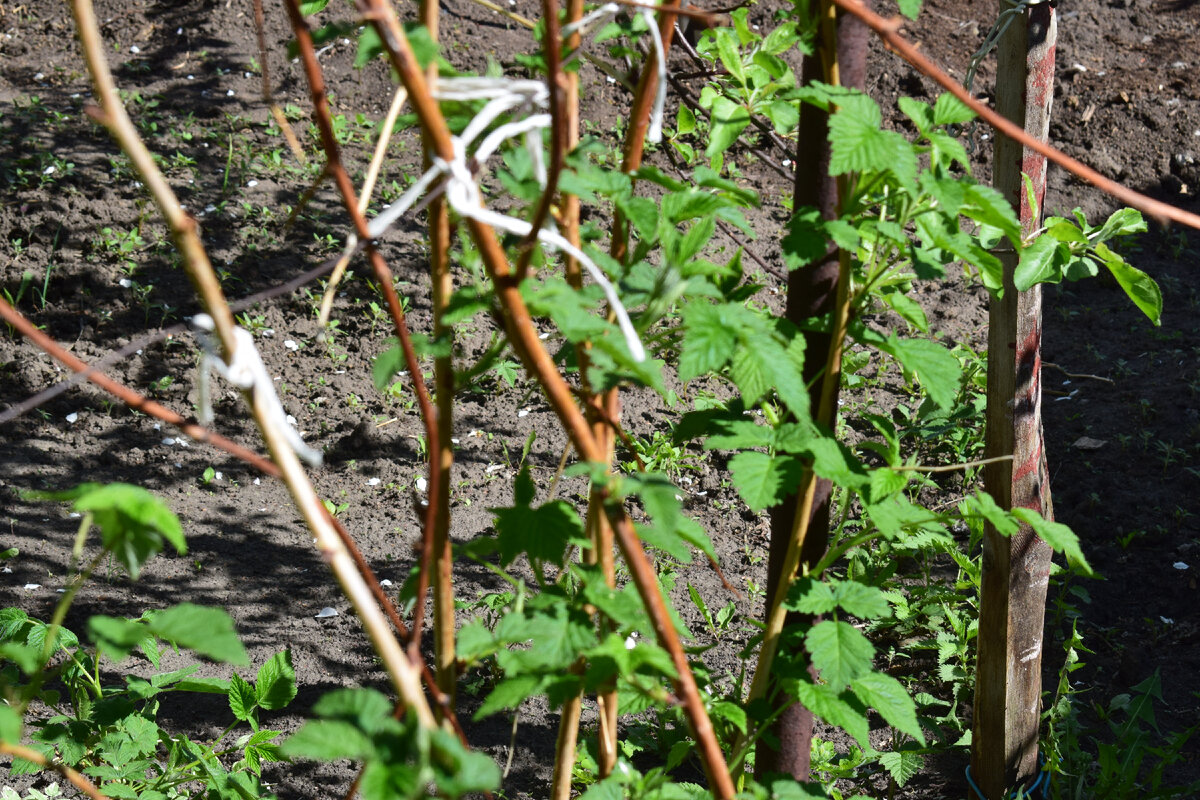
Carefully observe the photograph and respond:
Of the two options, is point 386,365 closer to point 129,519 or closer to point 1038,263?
point 129,519

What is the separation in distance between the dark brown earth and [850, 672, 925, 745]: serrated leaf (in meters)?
1.24

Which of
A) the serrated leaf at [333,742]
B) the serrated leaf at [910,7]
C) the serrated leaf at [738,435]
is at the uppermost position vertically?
the serrated leaf at [910,7]

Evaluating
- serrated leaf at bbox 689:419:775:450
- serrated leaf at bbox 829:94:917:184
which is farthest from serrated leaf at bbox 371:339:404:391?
serrated leaf at bbox 829:94:917:184

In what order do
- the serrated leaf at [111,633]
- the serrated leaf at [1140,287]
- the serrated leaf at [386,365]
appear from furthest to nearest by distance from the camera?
the serrated leaf at [1140,287] < the serrated leaf at [386,365] < the serrated leaf at [111,633]

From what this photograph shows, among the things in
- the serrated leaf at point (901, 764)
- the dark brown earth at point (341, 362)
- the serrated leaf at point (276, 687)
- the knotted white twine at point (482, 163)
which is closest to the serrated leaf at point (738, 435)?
the knotted white twine at point (482, 163)

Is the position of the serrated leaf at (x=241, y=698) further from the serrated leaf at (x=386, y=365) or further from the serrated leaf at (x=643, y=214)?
the serrated leaf at (x=643, y=214)

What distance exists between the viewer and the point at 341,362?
4.14 metres

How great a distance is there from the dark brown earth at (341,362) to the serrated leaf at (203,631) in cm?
179

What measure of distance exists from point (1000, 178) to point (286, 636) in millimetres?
2288

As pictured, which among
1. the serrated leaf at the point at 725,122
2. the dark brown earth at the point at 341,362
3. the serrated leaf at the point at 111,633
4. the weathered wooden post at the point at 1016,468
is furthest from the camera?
the dark brown earth at the point at 341,362

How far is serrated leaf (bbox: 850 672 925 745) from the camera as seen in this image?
4.84ft

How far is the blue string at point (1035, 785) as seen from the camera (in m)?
2.46

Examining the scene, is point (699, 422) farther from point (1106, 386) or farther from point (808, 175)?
point (1106, 386)

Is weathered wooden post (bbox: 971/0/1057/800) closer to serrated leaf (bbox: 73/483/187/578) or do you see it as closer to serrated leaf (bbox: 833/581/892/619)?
serrated leaf (bbox: 833/581/892/619)
